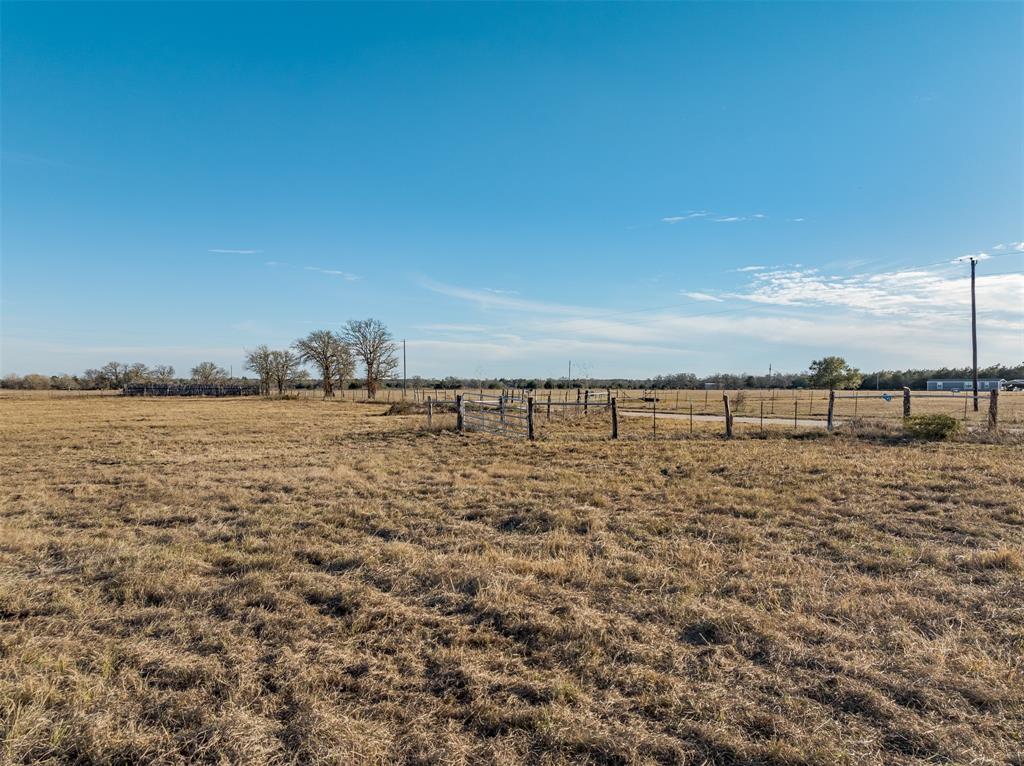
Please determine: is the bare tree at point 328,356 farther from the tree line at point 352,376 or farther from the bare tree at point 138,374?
the bare tree at point 138,374

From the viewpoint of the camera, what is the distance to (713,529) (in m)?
7.00

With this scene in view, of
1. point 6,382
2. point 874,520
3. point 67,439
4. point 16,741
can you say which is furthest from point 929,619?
point 6,382

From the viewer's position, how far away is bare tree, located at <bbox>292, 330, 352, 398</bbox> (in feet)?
233

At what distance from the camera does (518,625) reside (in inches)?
167

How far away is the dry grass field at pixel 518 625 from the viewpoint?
2.93 meters

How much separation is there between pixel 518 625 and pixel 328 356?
7136cm

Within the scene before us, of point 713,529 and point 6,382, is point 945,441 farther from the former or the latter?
point 6,382

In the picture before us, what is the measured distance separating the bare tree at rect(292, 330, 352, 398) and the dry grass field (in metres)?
63.6

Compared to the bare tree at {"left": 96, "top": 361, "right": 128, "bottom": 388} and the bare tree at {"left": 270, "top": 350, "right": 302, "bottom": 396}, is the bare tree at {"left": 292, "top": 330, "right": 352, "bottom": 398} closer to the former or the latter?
the bare tree at {"left": 270, "top": 350, "right": 302, "bottom": 396}

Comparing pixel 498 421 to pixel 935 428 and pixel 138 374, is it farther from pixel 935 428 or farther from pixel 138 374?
pixel 138 374

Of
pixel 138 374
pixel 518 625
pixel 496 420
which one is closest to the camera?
pixel 518 625

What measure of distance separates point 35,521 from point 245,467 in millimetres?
5136

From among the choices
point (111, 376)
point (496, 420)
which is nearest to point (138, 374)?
point (111, 376)

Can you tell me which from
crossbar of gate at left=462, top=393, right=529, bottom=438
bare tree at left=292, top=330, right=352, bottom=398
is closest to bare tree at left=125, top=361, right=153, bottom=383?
bare tree at left=292, top=330, right=352, bottom=398
